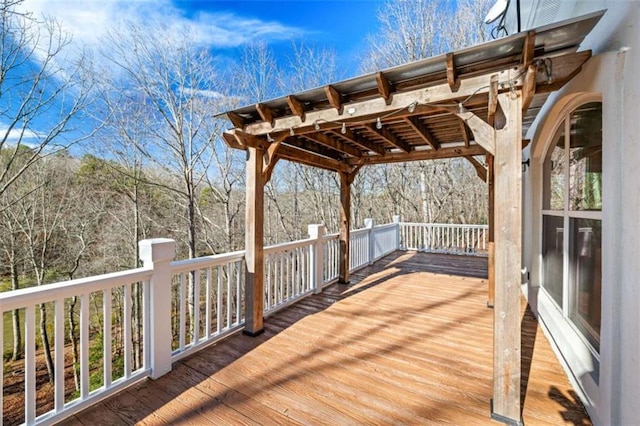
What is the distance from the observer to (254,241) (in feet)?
11.3

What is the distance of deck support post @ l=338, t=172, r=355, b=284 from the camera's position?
5.50 metres

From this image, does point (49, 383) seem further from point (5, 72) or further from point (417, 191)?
point (417, 191)

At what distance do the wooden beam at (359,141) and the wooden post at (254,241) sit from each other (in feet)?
3.76

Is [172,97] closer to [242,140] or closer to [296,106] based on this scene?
[242,140]

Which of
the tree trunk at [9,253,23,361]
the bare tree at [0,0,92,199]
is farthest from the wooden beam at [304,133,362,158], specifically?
the tree trunk at [9,253,23,361]

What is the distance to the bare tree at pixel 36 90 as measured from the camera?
4.84 metres

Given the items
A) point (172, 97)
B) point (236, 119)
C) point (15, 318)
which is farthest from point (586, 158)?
point (15, 318)

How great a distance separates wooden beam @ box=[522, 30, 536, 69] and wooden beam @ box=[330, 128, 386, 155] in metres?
1.97

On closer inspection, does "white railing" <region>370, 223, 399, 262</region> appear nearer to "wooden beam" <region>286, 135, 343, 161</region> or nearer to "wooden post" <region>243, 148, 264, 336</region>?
"wooden beam" <region>286, 135, 343, 161</region>

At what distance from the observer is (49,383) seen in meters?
7.74

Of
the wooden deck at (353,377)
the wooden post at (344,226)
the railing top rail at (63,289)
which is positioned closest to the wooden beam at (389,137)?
the wooden post at (344,226)

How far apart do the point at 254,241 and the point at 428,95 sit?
2503 millimetres

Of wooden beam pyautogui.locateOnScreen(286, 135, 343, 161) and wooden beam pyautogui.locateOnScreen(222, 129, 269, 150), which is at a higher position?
wooden beam pyautogui.locateOnScreen(286, 135, 343, 161)

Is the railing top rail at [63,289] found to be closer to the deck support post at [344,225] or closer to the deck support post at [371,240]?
the deck support post at [344,225]
